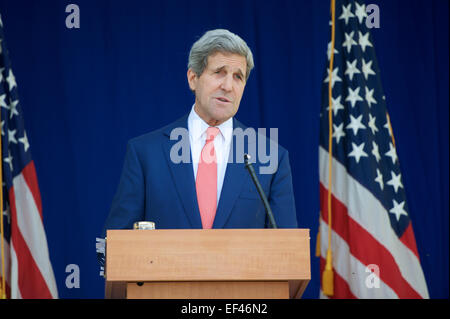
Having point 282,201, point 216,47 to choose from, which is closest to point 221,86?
point 216,47

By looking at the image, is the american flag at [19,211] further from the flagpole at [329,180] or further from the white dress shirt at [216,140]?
the flagpole at [329,180]

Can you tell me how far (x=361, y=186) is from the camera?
5.08m

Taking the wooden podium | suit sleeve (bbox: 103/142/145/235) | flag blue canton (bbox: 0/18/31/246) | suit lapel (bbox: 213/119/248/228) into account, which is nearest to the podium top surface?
the wooden podium

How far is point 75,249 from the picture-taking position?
5496mm

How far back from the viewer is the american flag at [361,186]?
496 centimetres

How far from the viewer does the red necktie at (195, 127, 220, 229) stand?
388cm

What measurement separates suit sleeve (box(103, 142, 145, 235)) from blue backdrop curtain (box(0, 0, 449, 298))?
5.54 ft

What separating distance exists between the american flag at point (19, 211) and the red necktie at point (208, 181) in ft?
5.09

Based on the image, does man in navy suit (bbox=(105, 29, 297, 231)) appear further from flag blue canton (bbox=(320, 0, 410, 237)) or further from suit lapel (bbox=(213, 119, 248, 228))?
flag blue canton (bbox=(320, 0, 410, 237))

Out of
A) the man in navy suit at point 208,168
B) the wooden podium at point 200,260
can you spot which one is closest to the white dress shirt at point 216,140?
the man in navy suit at point 208,168

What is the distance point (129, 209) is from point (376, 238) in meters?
1.83

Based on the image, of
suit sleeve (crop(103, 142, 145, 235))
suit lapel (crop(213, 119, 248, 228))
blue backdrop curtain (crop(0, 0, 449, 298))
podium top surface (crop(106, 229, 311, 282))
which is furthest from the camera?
Answer: blue backdrop curtain (crop(0, 0, 449, 298))

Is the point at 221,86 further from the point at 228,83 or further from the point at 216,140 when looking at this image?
the point at 216,140

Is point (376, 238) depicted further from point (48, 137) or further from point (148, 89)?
point (48, 137)
